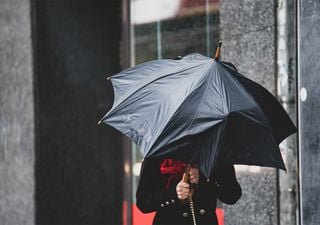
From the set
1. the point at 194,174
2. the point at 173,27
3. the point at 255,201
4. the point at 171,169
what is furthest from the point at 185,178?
the point at 173,27

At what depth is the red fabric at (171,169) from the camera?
173 inches

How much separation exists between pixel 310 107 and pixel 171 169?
52.2 inches

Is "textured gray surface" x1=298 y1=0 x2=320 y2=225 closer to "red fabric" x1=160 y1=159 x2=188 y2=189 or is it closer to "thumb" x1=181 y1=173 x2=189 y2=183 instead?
"red fabric" x1=160 y1=159 x2=188 y2=189

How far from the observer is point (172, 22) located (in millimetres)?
7227

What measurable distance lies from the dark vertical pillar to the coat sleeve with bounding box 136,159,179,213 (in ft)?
10.2

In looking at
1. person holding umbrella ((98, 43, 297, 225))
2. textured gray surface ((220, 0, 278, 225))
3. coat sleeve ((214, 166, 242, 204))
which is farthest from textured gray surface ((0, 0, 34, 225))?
coat sleeve ((214, 166, 242, 204))

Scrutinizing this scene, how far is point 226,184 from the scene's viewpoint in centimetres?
442

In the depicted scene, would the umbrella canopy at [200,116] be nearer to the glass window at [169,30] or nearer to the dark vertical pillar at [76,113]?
the glass window at [169,30]

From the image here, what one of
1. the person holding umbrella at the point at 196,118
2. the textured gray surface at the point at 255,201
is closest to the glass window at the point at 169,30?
the textured gray surface at the point at 255,201

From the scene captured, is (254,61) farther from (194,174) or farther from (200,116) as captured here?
(200,116)

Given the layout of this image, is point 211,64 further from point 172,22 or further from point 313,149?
point 172,22

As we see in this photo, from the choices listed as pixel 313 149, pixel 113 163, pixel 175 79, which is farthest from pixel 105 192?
pixel 175 79

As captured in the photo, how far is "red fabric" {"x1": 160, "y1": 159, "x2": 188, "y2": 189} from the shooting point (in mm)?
4398

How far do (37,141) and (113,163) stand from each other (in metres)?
0.94
